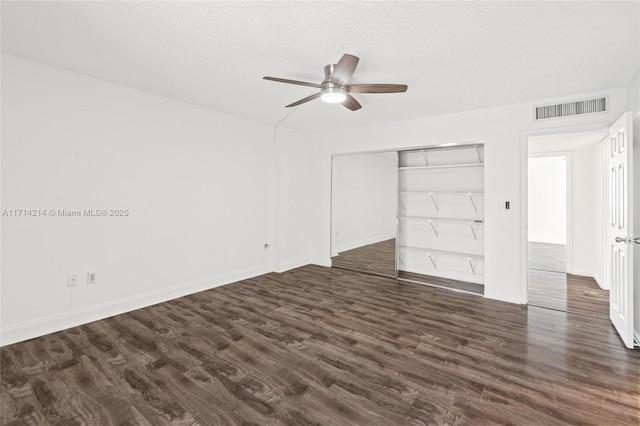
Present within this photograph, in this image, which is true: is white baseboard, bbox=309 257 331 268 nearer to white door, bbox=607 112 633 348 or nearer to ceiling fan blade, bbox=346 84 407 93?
ceiling fan blade, bbox=346 84 407 93

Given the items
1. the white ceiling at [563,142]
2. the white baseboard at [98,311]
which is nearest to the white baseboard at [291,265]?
the white baseboard at [98,311]

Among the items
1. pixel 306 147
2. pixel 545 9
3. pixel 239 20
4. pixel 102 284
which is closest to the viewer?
pixel 545 9

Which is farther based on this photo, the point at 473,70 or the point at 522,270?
the point at 522,270

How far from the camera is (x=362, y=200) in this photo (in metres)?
7.05

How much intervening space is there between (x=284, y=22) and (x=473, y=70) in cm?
193

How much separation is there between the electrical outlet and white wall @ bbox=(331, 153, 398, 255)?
13.1ft

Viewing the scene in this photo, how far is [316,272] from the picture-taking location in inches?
214

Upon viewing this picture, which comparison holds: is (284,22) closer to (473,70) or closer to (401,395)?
(473,70)

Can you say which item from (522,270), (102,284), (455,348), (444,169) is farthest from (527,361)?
(102,284)

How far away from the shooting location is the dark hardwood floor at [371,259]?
5.58 m

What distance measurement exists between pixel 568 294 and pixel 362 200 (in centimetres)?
403

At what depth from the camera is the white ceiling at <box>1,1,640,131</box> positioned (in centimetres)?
205

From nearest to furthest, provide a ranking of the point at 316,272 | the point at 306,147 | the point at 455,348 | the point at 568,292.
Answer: the point at 455,348 → the point at 568,292 → the point at 316,272 → the point at 306,147

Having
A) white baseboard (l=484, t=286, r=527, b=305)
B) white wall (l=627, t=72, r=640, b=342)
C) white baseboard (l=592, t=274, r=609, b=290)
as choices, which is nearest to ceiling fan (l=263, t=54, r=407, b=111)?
white wall (l=627, t=72, r=640, b=342)
